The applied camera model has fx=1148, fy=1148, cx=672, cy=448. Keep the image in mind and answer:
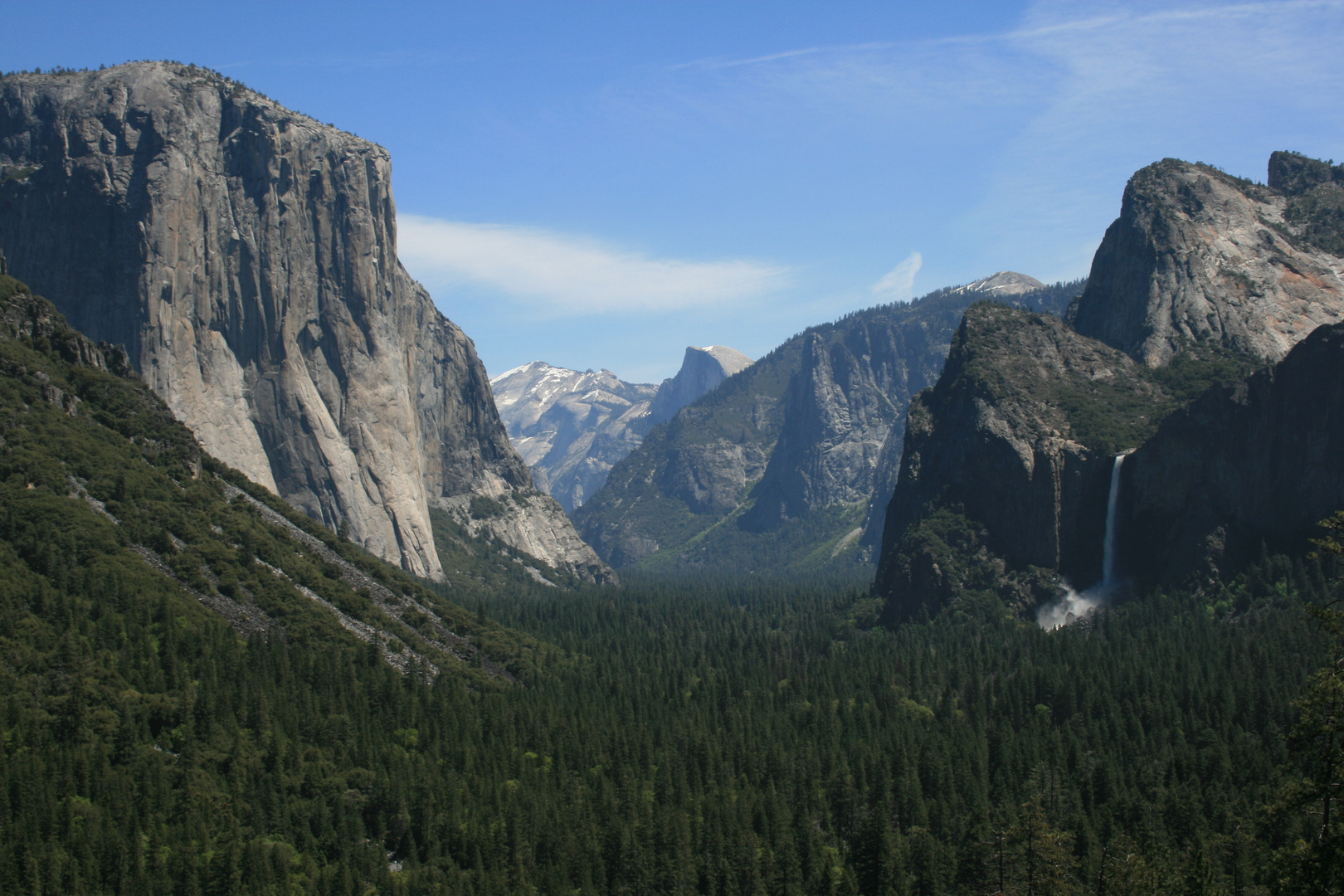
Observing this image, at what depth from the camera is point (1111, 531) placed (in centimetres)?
19488

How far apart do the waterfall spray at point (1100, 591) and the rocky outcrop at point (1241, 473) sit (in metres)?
2.33

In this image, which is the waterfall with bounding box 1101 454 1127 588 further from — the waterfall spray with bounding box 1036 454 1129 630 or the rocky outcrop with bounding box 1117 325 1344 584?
the rocky outcrop with bounding box 1117 325 1344 584

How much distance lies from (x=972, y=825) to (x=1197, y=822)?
17306mm

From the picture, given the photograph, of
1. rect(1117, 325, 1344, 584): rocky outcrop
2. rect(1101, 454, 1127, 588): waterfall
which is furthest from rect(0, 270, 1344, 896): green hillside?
rect(1101, 454, 1127, 588): waterfall

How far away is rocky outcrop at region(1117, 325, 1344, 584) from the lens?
164750 mm

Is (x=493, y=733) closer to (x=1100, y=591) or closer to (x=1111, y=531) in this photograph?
(x=1100, y=591)

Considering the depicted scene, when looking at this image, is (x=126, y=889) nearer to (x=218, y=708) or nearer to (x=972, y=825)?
(x=218, y=708)

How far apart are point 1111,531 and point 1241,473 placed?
997 inches

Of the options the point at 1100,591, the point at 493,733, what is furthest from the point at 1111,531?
the point at 493,733

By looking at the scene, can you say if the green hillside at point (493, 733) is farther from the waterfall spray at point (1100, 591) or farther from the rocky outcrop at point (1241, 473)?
the waterfall spray at point (1100, 591)

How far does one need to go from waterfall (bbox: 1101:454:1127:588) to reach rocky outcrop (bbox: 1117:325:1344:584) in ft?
5.88

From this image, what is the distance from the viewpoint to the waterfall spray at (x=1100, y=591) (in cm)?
18791

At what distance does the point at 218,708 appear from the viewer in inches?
3900

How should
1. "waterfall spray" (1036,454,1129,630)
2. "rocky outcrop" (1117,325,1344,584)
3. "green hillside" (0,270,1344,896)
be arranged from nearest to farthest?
"green hillside" (0,270,1344,896) < "rocky outcrop" (1117,325,1344,584) < "waterfall spray" (1036,454,1129,630)
